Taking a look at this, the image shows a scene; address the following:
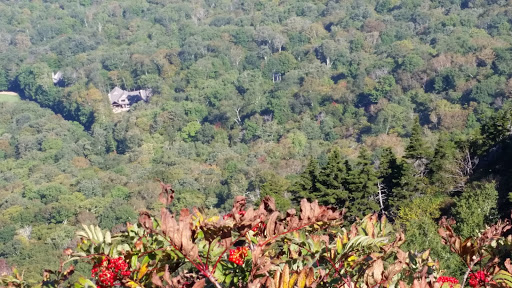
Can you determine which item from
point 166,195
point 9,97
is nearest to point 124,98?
point 9,97

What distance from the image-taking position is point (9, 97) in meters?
58.8

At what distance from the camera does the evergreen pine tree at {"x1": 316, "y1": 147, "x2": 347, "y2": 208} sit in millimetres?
16945

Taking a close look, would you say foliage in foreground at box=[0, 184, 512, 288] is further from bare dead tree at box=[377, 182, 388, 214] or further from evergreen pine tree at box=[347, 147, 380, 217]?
bare dead tree at box=[377, 182, 388, 214]

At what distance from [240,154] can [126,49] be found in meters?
26.2

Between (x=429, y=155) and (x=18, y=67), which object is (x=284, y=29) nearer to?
(x=18, y=67)

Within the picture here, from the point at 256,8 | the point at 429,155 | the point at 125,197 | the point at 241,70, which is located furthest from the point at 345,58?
the point at 429,155

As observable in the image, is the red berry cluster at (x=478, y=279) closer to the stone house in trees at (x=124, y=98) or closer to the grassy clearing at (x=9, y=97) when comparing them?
the stone house in trees at (x=124, y=98)

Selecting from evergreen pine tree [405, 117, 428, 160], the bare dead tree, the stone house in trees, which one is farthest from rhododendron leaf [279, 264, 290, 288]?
the stone house in trees

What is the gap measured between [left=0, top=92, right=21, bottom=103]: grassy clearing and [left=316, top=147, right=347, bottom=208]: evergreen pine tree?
47624 millimetres

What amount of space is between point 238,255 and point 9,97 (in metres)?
61.6

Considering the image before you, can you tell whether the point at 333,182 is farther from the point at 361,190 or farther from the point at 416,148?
the point at 416,148

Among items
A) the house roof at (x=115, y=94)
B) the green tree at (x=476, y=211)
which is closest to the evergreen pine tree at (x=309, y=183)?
the green tree at (x=476, y=211)

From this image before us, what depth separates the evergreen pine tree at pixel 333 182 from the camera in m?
16.9

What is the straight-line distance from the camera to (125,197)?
108 ft
